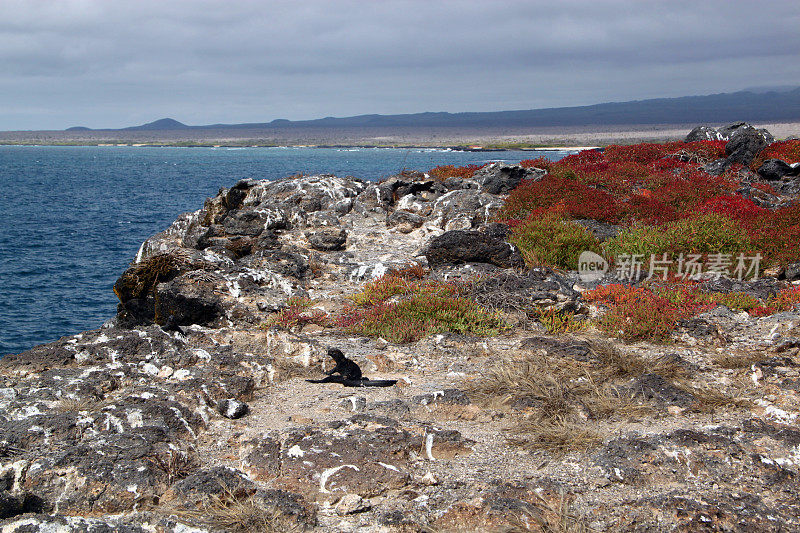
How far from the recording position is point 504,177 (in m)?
19.8

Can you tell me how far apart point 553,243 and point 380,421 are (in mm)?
7395

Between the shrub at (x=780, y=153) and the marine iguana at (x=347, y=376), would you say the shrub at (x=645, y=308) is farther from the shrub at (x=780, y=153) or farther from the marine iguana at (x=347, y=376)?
the shrub at (x=780, y=153)

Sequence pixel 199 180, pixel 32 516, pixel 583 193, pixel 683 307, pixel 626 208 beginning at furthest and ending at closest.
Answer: pixel 199 180 < pixel 583 193 < pixel 626 208 < pixel 683 307 < pixel 32 516

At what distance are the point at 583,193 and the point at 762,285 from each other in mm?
6360

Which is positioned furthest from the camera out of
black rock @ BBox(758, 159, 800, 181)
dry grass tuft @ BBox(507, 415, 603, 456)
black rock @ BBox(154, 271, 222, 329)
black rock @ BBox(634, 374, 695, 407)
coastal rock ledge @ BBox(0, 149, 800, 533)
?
black rock @ BBox(758, 159, 800, 181)

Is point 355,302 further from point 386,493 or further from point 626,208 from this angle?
point 626,208

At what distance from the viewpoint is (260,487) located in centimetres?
497

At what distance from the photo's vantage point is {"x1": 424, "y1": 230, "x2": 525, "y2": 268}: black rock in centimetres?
1180

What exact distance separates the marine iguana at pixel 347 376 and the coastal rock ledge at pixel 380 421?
22 centimetres

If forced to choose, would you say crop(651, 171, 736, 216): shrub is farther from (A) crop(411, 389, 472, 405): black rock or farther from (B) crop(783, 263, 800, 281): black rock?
(A) crop(411, 389, 472, 405): black rock

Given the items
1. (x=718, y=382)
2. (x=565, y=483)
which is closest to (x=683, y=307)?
(x=718, y=382)

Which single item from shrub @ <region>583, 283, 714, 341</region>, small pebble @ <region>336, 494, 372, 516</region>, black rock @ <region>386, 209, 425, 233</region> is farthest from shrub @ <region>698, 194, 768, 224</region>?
small pebble @ <region>336, 494, 372, 516</region>

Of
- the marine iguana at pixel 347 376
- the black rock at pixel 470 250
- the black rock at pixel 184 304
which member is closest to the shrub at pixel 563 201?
the black rock at pixel 470 250

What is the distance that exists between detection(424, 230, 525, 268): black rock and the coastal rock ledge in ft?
3.72
